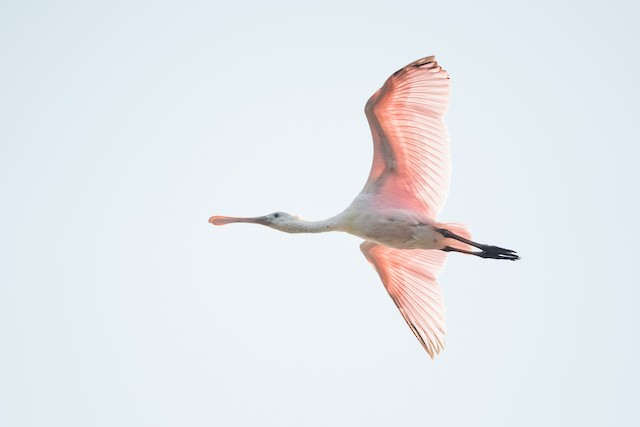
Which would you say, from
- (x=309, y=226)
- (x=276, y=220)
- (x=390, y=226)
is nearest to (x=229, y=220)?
(x=276, y=220)

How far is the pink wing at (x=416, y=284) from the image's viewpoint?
41.6ft

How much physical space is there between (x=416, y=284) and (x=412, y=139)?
2023 millimetres

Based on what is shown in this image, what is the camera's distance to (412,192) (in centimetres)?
1238

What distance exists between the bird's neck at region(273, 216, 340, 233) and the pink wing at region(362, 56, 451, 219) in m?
0.54

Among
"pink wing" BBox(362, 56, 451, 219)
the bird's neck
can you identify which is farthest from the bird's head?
"pink wing" BBox(362, 56, 451, 219)

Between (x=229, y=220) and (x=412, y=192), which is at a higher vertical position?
(x=412, y=192)

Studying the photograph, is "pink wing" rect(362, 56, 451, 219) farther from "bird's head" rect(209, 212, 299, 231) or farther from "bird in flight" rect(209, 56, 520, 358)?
"bird's head" rect(209, 212, 299, 231)

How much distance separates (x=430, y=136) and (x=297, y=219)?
188 cm

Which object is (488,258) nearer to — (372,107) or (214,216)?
(372,107)

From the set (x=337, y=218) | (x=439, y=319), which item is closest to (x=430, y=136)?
(x=337, y=218)

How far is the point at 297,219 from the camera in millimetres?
12578

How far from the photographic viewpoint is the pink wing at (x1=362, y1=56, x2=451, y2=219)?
11.6 m

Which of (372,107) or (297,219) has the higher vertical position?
(372,107)

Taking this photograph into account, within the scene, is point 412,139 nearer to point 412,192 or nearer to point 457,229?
point 412,192
